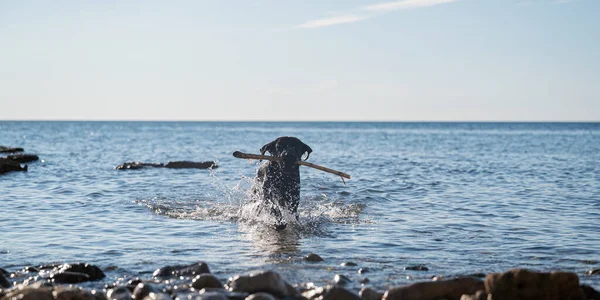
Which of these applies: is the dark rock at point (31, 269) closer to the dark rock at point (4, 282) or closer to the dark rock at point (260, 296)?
the dark rock at point (4, 282)

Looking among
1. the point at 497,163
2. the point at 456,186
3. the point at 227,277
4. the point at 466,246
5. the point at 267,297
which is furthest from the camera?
the point at 497,163

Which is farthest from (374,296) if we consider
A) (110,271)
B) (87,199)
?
(87,199)

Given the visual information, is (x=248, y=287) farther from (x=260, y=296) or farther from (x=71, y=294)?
(x=71, y=294)

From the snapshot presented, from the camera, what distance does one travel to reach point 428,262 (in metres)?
10.4

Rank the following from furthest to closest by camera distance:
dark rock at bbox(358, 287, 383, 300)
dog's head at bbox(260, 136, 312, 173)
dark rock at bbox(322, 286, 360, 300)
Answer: dog's head at bbox(260, 136, 312, 173) → dark rock at bbox(358, 287, 383, 300) → dark rock at bbox(322, 286, 360, 300)

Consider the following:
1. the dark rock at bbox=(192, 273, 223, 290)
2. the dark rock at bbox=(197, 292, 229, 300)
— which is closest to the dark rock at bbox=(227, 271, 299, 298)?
the dark rock at bbox=(192, 273, 223, 290)

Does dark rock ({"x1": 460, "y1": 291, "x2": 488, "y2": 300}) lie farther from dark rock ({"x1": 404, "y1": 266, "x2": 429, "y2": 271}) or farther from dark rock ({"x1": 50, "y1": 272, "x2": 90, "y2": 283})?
dark rock ({"x1": 50, "y1": 272, "x2": 90, "y2": 283})

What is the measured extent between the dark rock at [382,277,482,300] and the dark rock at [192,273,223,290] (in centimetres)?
197

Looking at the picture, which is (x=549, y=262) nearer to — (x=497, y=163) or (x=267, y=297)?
(x=267, y=297)

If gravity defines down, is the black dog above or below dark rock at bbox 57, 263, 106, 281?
above

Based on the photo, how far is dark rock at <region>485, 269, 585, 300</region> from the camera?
7.24 metres

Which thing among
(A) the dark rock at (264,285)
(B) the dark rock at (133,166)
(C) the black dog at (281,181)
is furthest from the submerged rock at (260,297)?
(B) the dark rock at (133,166)

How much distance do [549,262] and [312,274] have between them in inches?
144

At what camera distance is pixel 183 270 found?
30.2 feet
